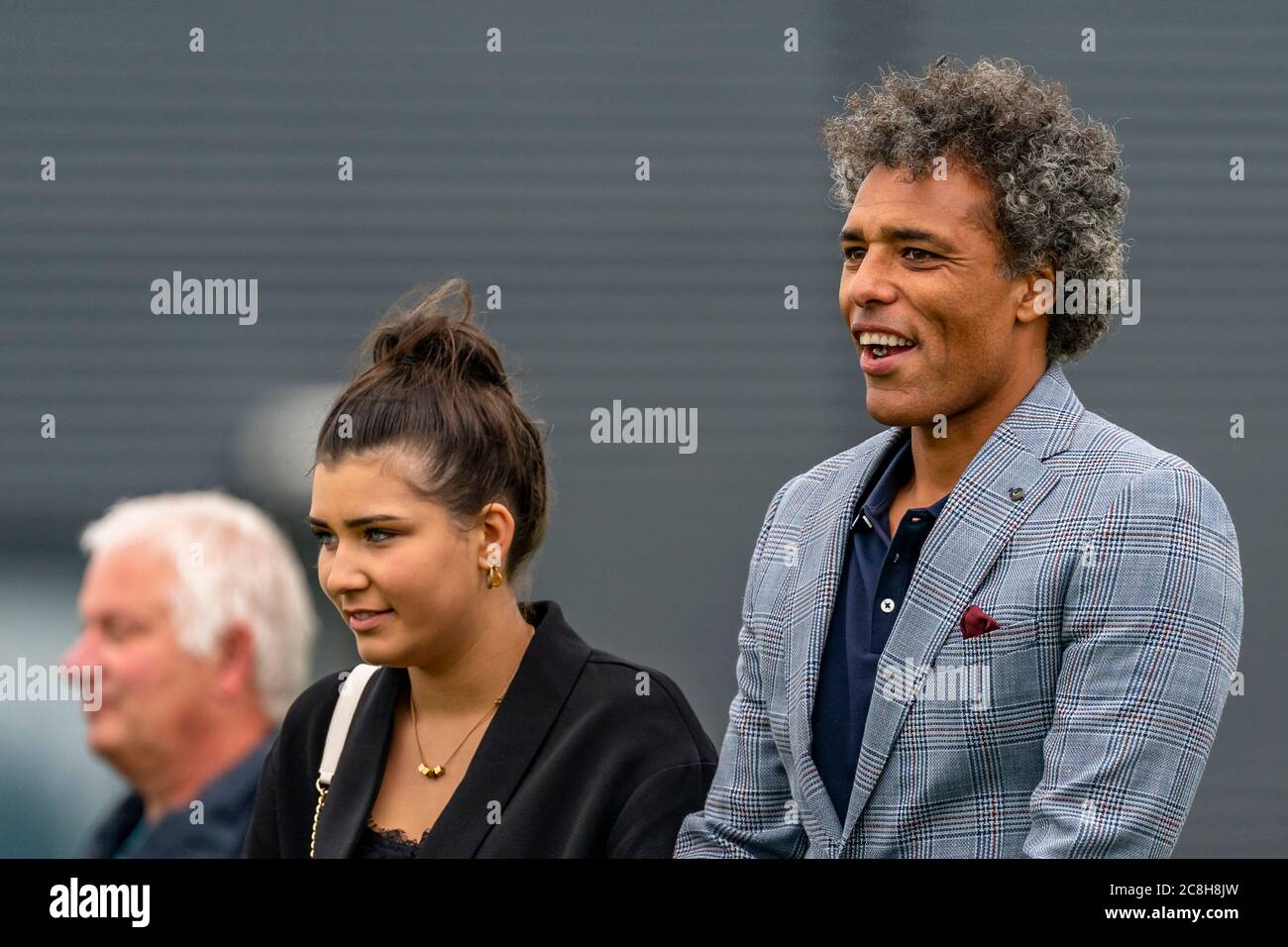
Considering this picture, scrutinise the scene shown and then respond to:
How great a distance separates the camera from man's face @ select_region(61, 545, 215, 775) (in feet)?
10.3

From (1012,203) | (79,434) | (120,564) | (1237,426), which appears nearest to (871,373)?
(1012,203)

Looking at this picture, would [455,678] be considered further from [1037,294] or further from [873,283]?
[1037,294]

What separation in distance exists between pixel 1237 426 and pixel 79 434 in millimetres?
3395

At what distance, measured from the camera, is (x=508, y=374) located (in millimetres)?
3031

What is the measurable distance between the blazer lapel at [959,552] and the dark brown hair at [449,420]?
0.84 meters

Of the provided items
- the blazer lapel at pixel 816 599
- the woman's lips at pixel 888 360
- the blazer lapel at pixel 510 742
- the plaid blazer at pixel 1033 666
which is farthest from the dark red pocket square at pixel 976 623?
the blazer lapel at pixel 510 742

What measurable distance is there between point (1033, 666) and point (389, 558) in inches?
44.0

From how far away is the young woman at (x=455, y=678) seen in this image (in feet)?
8.80

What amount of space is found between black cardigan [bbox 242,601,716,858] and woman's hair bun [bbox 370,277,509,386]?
0.46m

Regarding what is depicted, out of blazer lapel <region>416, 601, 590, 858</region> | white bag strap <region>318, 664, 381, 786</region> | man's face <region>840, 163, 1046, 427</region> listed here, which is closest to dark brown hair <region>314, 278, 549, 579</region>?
blazer lapel <region>416, 601, 590, 858</region>

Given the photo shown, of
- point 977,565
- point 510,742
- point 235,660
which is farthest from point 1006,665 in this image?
point 235,660

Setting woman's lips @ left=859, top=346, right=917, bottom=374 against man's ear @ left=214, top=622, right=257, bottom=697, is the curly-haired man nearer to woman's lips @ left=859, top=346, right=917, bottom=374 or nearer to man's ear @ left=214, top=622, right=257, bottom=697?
woman's lips @ left=859, top=346, right=917, bottom=374

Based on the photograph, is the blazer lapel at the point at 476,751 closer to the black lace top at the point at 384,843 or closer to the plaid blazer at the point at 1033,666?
the black lace top at the point at 384,843
